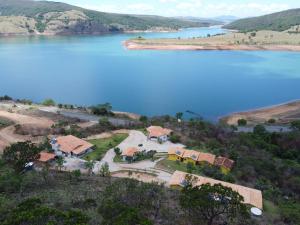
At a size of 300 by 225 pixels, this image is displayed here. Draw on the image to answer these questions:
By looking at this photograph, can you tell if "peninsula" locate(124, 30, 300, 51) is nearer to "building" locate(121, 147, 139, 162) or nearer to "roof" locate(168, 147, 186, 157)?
→ "roof" locate(168, 147, 186, 157)

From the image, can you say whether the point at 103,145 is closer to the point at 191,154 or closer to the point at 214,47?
the point at 191,154

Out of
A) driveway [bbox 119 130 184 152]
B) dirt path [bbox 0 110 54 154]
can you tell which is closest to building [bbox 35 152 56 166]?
dirt path [bbox 0 110 54 154]

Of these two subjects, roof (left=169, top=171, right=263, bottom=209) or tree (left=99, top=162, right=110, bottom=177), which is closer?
roof (left=169, top=171, right=263, bottom=209)

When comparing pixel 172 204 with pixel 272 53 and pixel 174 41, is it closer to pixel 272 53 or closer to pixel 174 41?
pixel 272 53

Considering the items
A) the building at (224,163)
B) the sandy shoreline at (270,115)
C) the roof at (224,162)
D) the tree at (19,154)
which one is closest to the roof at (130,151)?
the building at (224,163)

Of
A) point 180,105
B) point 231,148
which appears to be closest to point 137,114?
point 180,105

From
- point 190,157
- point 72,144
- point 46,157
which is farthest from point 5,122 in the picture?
point 190,157
